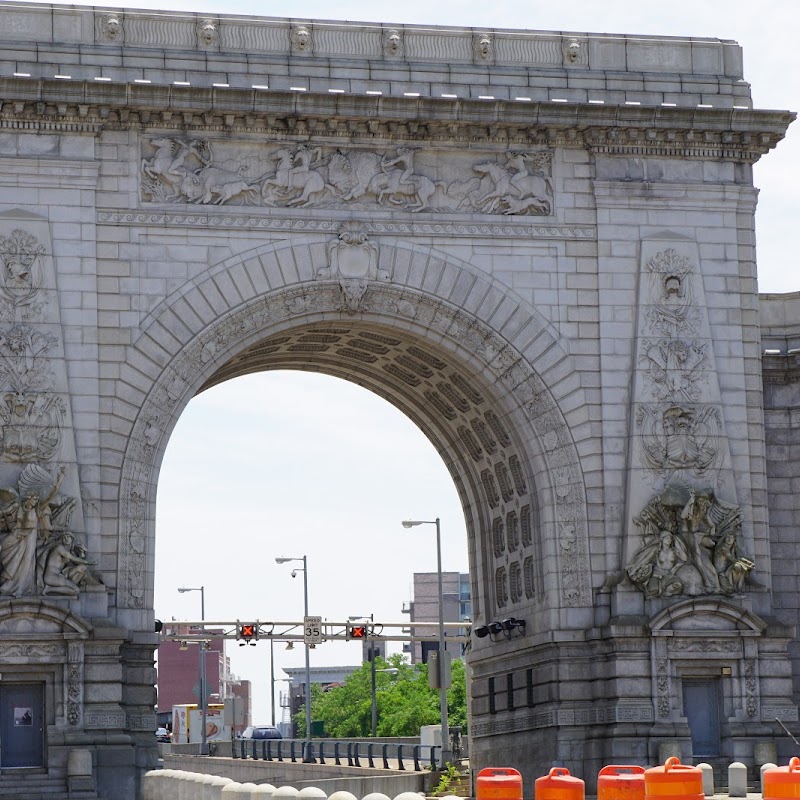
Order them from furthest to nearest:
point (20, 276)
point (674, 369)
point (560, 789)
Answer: point (674, 369) < point (20, 276) < point (560, 789)

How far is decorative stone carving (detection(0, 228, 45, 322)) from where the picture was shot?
145 ft

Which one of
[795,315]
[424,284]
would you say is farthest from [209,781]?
[795,315]

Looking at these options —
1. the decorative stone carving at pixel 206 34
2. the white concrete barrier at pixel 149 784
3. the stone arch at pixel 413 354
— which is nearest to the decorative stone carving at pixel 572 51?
the stone arch at pixel 413 354

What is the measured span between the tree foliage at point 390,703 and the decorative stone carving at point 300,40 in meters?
58.7

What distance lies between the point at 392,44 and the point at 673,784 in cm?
2556

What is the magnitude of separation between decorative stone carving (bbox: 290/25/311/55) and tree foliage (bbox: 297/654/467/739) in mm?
58720

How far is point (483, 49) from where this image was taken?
48.4 meters

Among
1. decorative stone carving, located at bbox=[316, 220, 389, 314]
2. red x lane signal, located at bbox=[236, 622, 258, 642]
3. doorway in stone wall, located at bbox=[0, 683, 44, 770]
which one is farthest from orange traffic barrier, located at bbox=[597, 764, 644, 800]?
red x lane signal, located at bbox=[236, 622, 258, 642]

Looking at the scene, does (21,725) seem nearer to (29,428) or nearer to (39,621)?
(39,621)

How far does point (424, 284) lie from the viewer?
155 ft

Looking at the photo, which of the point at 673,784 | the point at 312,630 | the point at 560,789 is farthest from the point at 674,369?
the point at 312,630

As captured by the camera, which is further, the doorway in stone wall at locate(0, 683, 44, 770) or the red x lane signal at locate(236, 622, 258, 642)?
the red x lane signal at locate(236, 622, 258, 642)

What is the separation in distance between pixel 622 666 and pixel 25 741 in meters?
14.5

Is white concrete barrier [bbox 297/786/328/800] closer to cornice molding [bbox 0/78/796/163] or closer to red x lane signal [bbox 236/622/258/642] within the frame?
cornice molding [bbox 0/78/796/163]
